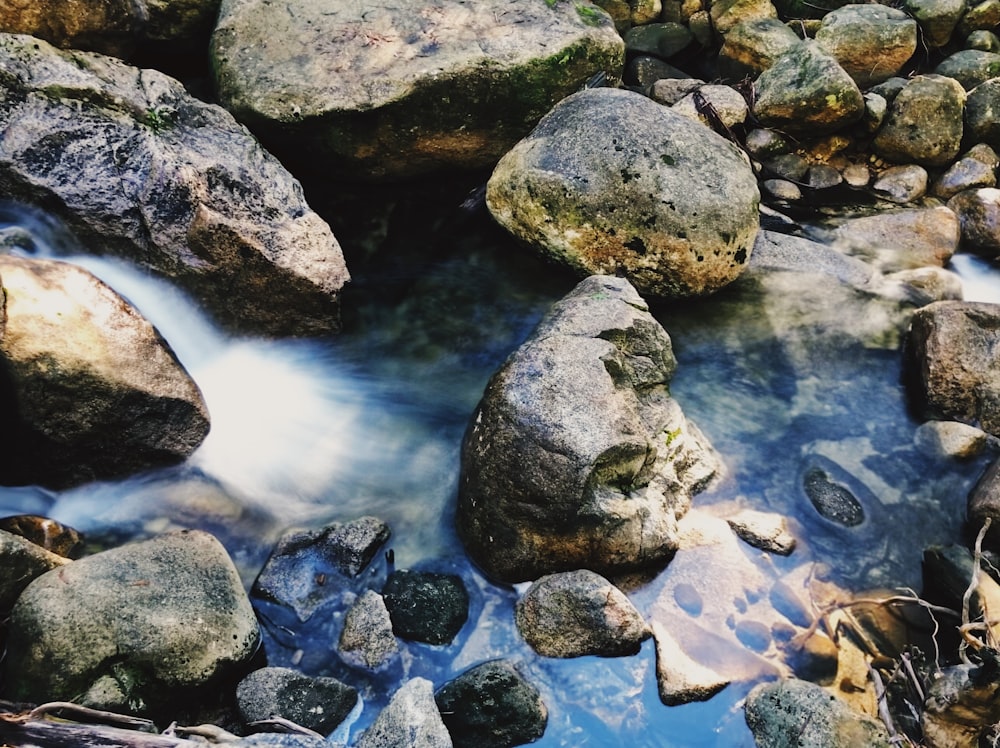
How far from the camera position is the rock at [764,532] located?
4.07 meters

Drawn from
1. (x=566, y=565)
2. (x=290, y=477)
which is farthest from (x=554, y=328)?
(x=290, y=477)

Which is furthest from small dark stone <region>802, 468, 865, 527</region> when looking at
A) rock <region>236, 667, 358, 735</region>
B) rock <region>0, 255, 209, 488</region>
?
rock <region>0, 255, 209, 488</region>

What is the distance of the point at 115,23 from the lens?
5.24 meters

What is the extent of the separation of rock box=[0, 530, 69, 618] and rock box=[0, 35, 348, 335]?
203 cm

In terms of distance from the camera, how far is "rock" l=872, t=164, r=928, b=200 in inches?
311

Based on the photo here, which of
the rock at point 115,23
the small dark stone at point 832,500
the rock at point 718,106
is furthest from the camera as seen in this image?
the rock at point 718,106

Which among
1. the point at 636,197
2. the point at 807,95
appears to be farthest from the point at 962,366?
the point at 807,95

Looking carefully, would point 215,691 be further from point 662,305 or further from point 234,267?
point 662,305

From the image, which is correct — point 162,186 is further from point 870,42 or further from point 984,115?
point 870,42

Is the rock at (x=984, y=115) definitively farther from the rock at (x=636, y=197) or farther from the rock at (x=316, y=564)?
the rock at (x=316, y=564)

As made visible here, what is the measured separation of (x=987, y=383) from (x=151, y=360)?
5330 millimetres

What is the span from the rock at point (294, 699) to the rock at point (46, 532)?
127cm

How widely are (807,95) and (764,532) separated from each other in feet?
18.7

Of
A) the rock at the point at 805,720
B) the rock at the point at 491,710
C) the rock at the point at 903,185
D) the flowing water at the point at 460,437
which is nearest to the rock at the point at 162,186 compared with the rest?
the flowing water at the point at 460,437
